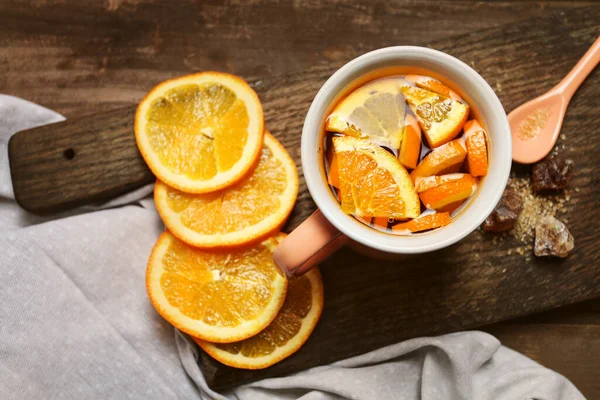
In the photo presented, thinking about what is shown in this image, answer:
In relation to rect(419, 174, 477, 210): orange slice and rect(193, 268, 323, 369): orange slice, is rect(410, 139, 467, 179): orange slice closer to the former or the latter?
rect(419, 174, 477, 210): orange slice

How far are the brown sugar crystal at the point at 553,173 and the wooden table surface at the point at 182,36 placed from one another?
340 millimetres

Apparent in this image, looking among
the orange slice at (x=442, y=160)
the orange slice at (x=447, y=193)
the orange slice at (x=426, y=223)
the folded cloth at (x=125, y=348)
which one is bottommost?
the folded cloth at (x=125, y=348)

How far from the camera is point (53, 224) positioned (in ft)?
3.29

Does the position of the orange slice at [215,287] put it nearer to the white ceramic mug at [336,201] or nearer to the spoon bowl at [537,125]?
the white ceramic mug at [336,201]

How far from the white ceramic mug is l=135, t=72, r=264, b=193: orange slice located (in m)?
0.20

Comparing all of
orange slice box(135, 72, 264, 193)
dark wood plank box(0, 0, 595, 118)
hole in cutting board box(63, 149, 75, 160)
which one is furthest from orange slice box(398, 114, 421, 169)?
hole in cutting board box(63, 149, 75, 160)

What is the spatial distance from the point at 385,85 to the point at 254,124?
244 millimetres

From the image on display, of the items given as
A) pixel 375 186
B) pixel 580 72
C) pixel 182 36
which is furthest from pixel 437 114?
pixel 182 36

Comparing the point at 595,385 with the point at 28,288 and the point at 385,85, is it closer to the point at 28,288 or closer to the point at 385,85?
the point at 385,85

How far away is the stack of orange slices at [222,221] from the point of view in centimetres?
93

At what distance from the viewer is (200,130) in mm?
962

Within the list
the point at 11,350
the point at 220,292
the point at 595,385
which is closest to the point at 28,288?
the point at 11,350

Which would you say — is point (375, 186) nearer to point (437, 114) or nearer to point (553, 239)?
point (437, 114)

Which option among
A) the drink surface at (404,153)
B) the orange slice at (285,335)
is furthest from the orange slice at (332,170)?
the orange slice at (285,335)
